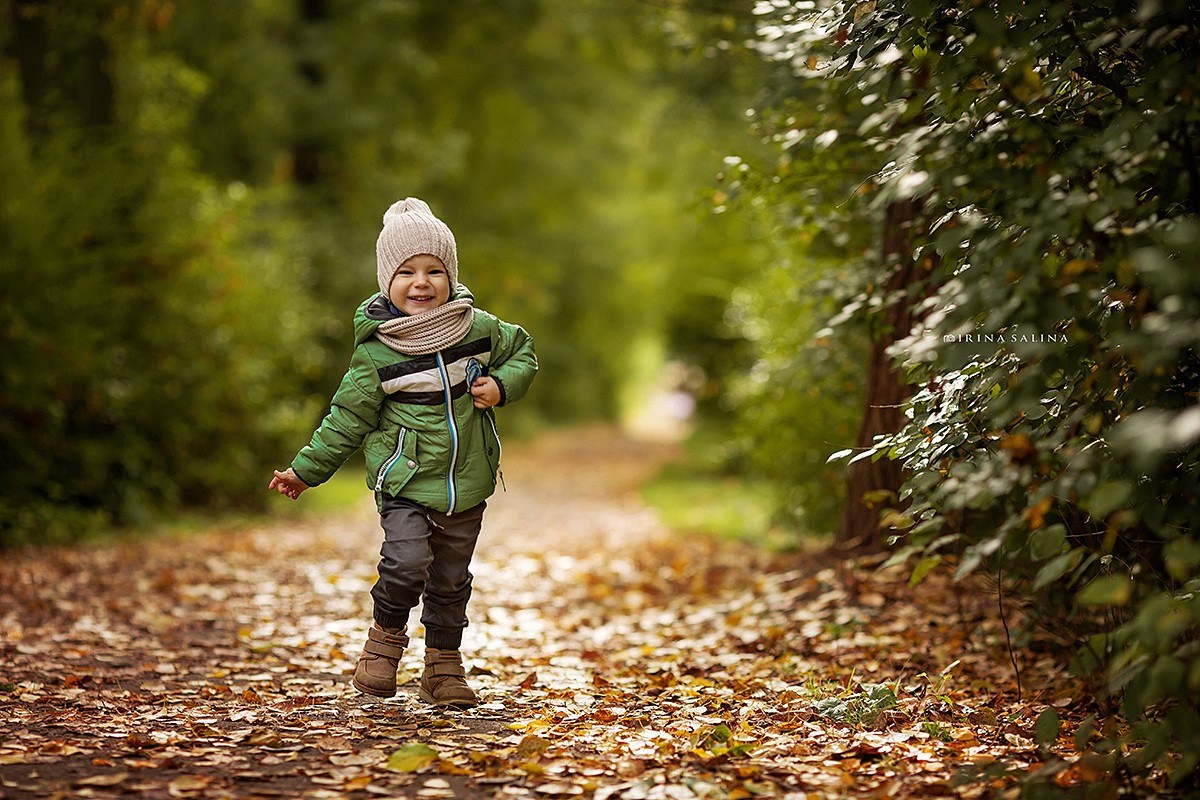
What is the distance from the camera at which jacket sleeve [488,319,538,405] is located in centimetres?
440

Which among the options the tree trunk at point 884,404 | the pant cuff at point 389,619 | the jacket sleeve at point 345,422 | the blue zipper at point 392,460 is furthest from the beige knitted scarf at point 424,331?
the tree trunk at point 884,404

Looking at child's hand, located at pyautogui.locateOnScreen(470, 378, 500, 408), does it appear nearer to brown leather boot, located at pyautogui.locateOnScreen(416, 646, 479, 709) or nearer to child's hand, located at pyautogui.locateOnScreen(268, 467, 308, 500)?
child's hand, located at pyautogui.locateOnScreen(268, 467, 308, 500)

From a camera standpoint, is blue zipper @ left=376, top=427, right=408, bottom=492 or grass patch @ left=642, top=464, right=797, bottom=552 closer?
blue zipper @ left=376, top=427, right=408, bottom=492

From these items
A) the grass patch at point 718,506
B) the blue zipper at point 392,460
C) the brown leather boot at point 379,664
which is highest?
the grass patch at point 718,506

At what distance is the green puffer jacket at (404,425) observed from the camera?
4.30 metres

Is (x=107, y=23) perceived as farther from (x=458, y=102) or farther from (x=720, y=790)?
(x=458, y=102)

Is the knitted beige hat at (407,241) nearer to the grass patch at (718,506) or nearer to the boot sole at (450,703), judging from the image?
the boot sole at (450,703)

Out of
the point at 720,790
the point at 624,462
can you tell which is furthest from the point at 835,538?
the point at 624,462

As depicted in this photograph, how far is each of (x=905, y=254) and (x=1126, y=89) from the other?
2.28 meters

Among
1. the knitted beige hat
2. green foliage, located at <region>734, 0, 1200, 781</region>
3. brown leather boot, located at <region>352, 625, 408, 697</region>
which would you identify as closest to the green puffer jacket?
the knitted beige hat

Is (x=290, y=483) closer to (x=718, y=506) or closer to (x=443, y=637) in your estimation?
(x=443, y=637)

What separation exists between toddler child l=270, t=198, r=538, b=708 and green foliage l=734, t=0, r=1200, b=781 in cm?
154

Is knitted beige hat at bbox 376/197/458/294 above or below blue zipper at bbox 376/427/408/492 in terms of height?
above

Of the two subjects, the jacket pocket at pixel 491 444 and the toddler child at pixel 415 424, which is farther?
the jacket pocket at pixel 491 444
